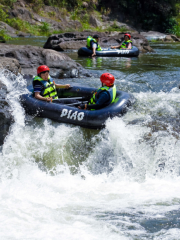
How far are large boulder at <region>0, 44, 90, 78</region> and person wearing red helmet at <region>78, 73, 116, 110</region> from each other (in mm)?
4112

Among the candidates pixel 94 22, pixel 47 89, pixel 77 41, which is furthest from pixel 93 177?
pixel 94 22

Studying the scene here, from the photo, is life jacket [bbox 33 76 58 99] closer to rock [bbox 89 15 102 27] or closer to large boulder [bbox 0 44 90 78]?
large boulder [bbox 0 44 90 78]

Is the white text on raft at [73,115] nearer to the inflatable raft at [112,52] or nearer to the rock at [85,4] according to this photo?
the inflatable raft at [112,52]

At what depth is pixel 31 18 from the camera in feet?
84.5

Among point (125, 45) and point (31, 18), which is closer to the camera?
Result: point (125, 45)

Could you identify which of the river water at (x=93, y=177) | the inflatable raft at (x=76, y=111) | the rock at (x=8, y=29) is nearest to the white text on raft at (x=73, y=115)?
the inflatable raft at (x=76, y=111)

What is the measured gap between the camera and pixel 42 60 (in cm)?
971

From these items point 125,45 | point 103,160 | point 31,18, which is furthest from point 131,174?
point 31,18

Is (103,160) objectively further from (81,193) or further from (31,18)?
(31,18)

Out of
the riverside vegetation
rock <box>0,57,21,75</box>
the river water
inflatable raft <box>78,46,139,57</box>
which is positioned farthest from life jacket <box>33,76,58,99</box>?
the riverside vegetation

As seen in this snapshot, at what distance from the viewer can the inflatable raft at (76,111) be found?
5180mm

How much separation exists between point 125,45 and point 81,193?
11604 mm

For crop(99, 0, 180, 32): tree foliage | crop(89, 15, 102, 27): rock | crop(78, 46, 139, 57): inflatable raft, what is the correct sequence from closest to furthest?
1. crop(78, 46, 139, 57): inflatable raft
2. crop(89, 15, 102, 27): rock
3. crop(99, 0, 180, 32): tree foliage

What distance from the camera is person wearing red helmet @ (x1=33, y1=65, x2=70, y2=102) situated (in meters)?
5.67
